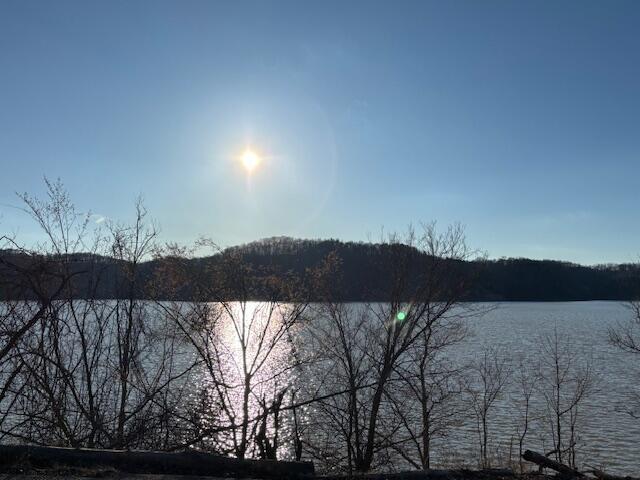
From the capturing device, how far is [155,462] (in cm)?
575

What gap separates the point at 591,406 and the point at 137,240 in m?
22.2

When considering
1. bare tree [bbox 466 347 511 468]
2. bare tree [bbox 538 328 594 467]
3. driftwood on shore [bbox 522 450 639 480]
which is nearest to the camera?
driftwood on shore [bbox 522 450 639 480]

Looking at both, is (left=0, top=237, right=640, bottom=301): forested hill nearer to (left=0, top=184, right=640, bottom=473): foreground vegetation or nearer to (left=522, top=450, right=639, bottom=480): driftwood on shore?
(left=0, top=184, right=640, bottom=473): foreground vegetation

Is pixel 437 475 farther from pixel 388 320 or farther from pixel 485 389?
pixel 485 389

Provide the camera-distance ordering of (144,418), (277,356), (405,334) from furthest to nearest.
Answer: (277,356) → (405,334) → (144,418)

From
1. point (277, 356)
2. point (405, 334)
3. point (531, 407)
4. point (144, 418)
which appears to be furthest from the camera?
point (277, 356)

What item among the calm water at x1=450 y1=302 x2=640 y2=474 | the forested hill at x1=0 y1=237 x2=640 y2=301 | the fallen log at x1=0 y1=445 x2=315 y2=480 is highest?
the forested hill at x1=0 y1=237 x2=640 y2=301

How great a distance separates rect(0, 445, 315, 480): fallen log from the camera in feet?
18.3

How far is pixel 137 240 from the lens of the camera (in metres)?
12.2

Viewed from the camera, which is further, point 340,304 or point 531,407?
point 531,407

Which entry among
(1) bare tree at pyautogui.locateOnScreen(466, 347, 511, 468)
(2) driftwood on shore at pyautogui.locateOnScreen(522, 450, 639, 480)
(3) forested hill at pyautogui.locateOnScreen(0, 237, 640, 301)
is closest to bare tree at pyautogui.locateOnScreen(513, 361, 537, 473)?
(1) bare tree at pyautogui.locateOnScreen(466, 347, 511, 468)

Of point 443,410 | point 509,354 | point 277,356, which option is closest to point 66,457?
point 443,410

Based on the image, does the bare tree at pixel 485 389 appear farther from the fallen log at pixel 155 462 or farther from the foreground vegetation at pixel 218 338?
the fallen log at pixel 155 462

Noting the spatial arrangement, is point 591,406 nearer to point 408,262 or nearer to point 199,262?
point 408,262
